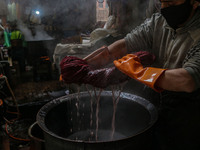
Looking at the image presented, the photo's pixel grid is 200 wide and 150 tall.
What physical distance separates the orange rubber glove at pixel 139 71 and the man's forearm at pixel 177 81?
0.05m

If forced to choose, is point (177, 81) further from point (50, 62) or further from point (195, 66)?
point (50, 62)

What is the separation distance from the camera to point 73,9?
8.42 m

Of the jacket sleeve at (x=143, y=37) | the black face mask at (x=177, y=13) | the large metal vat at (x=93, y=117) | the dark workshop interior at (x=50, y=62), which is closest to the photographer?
the black face mask at (x=177, y=13)

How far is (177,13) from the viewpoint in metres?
1.70

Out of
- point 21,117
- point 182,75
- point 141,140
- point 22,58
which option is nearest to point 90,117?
point 141,140

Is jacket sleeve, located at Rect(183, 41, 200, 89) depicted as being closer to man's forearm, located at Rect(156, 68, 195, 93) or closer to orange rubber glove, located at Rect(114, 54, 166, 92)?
man's forearm, located at Rect(156, 68, 195, 93)

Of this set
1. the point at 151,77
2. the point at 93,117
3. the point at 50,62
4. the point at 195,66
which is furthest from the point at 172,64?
the point at 50,62

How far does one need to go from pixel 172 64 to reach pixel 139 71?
0.62 meters

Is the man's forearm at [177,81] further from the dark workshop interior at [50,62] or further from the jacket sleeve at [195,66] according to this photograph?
the dark workshop interior at [50,62]

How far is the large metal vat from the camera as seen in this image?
203 centimetres

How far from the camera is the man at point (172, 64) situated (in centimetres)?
148

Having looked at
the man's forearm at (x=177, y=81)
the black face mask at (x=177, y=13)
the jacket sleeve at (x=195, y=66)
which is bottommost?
the man's forearm at (x=177, y=81)

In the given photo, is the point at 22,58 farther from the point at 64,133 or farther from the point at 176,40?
the point at 176,40

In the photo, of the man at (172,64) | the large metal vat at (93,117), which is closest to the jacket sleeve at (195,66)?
the man at (172,64)
